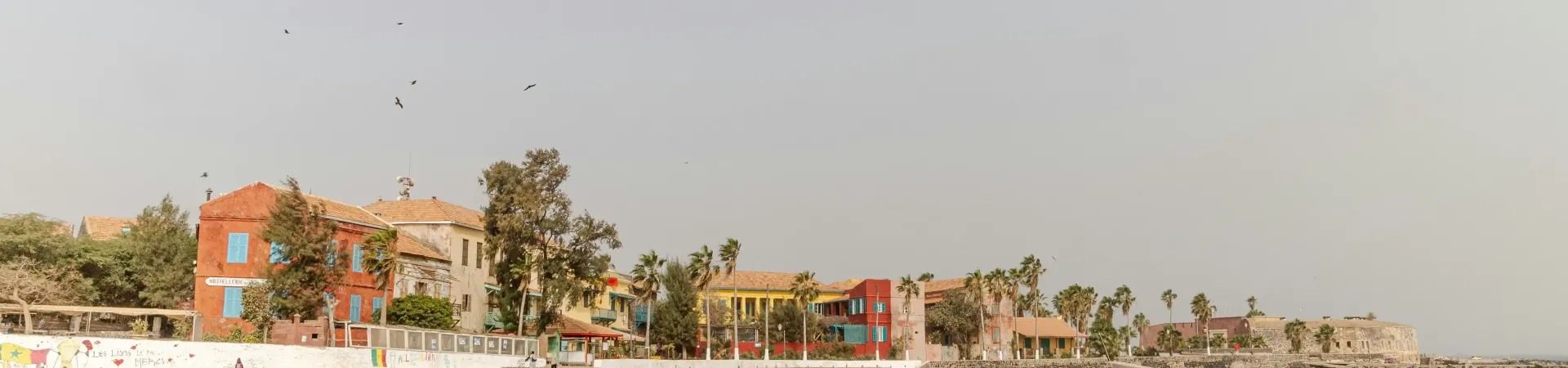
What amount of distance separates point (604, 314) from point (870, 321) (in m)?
18.8

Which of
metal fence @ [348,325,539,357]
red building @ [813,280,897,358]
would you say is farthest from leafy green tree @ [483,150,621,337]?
red building @ [813,280,897,358]

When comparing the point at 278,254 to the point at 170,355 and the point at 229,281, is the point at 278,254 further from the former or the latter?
the point at 170,355

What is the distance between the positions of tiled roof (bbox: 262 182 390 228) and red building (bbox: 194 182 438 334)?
0.07 meters

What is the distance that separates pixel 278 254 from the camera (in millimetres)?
46094

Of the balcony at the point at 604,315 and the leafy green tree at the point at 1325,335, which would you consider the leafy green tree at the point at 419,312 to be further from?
the leafy green tree at the point at 1325,335

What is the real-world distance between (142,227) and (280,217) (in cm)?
1264

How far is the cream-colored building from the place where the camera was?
56.5 meters

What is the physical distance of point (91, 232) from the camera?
2489 inches

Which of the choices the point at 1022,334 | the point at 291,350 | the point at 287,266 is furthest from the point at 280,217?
the point at 1022,334

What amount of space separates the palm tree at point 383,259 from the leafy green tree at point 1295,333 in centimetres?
9466

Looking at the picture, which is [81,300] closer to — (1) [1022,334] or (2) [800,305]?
(2) [800,305]

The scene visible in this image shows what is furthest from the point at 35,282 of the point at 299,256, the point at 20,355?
the point at 20,355

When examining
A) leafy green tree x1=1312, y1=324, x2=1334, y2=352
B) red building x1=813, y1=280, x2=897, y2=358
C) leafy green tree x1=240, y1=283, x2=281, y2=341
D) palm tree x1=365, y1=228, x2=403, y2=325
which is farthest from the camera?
leafy green tree x1=1312, y1=324, x2=1334, y2=352

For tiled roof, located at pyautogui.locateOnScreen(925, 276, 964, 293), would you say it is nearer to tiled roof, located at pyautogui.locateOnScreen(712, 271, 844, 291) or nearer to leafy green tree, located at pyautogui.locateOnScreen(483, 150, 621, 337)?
tiled roof, located at pyautogui.locateOnScreen(712, 271, 844, 291)
